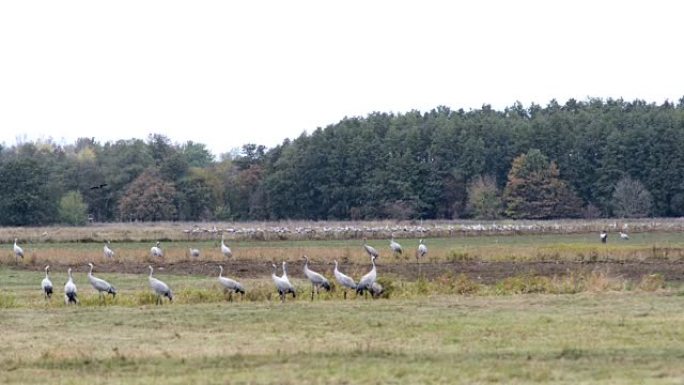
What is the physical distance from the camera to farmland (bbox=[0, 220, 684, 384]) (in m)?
19.0

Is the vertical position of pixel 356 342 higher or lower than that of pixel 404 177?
lower

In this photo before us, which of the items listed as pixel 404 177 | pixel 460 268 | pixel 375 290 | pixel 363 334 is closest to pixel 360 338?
pixel 363 334

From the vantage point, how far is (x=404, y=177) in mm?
129500

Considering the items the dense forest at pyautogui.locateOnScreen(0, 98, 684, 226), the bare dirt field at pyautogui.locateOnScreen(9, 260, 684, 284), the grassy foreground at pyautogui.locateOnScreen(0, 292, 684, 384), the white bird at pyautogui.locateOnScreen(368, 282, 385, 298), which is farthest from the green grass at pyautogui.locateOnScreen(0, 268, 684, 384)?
the dense forest at pyautogui.locateOnScreen(0, 98, 684, 226)

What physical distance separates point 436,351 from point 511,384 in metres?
3.48

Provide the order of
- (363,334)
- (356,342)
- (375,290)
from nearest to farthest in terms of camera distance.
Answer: (356,342)
(363,334)
(375,290)

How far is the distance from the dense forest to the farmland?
3261 inches

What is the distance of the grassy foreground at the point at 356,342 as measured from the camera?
61.6 feet

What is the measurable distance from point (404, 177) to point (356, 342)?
107485 mm

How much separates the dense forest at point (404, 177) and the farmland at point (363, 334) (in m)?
82.8

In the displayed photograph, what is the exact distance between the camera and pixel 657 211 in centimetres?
12394

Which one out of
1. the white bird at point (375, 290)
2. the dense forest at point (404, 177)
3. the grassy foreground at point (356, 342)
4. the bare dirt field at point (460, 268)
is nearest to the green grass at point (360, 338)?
the grassy foreground at point (356, 342)

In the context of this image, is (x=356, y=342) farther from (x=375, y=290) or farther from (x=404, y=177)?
(x=404, y=177)

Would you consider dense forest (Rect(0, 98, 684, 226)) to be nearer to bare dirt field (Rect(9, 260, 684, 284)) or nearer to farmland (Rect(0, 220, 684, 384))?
bare dirt field (Rect(9, 260, 684, 284))
